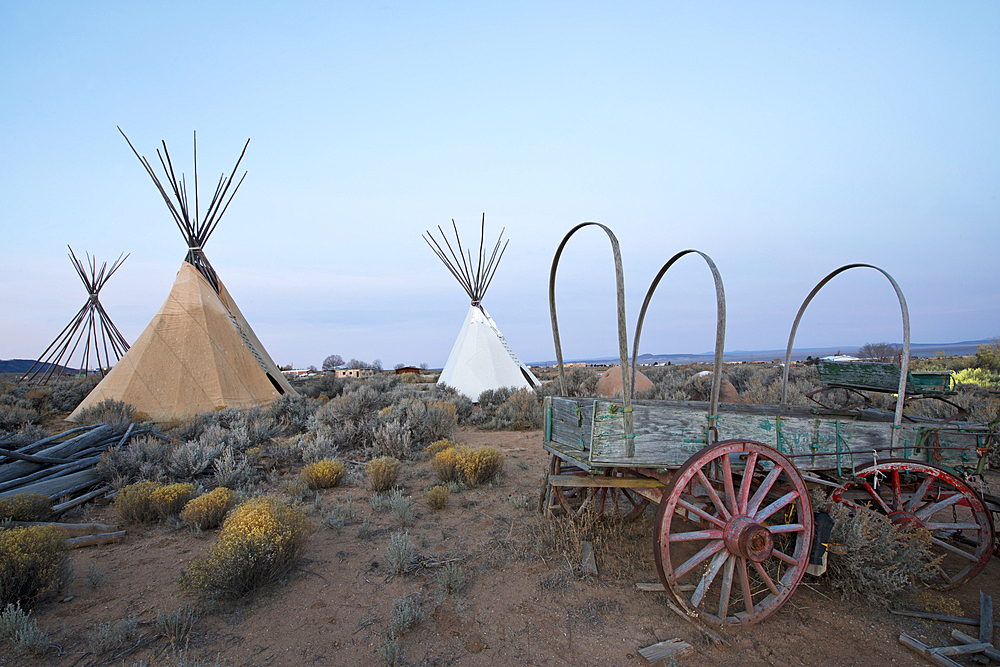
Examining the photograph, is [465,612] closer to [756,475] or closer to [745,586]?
[745,586]

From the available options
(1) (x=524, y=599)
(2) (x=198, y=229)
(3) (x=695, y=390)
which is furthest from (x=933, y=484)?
(2) (x=198, y=229)

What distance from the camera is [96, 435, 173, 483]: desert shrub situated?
568 cm

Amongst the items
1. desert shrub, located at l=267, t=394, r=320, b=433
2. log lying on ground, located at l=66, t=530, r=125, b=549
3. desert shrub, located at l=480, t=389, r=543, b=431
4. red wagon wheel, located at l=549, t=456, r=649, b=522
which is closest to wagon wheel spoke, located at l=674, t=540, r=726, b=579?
red wagon wheel, located at l=549, t=456, r=649, b=522

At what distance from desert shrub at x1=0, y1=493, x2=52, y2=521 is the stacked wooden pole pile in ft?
0.50

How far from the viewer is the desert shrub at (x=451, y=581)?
3.34 m

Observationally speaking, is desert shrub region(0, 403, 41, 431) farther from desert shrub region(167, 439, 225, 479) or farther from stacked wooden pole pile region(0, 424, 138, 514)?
desert shrub region(167, 439, 225, 479)

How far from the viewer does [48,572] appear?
3225 millimetres

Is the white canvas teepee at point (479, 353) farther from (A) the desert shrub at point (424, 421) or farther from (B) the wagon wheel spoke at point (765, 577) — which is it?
(B) the wagon wheel spoke at point (765, 577)

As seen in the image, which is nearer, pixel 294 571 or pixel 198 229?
pixel 294 571

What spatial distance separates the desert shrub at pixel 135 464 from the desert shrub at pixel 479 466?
371 cm

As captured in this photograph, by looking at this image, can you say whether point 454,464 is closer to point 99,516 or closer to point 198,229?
point 99,516

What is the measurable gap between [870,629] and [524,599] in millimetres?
2157

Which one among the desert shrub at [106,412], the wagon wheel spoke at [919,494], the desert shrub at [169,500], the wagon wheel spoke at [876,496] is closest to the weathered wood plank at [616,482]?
the wagon wheel spoke at [876,496]

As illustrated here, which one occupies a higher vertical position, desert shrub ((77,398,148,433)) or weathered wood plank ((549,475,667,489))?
weathered wood plank ((549,475,667,489))
